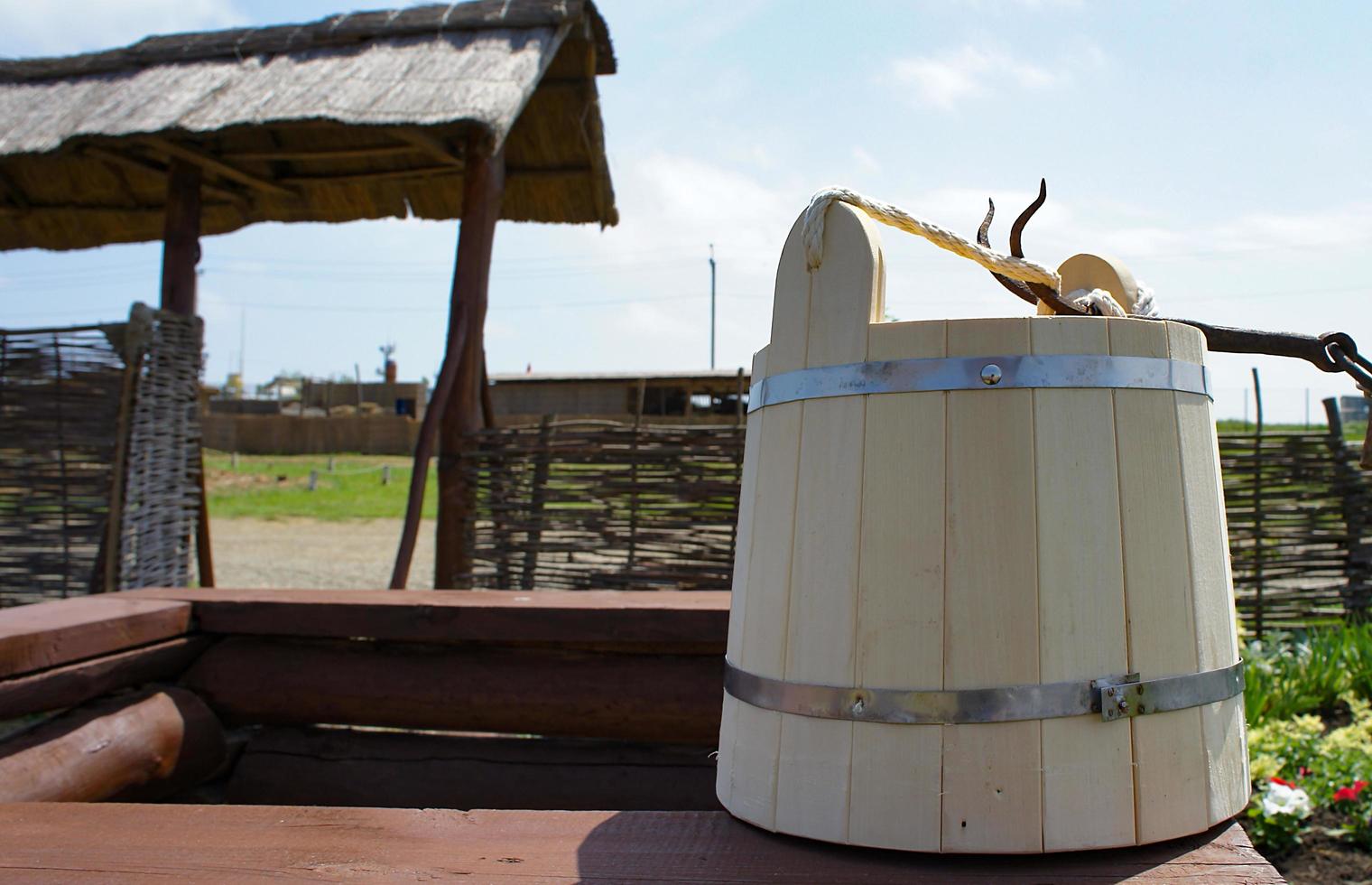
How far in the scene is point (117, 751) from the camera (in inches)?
90.0

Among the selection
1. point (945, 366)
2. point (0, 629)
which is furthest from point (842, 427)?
point (0, 629)

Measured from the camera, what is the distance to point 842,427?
4.28 feet

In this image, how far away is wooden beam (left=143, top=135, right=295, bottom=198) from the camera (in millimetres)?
5832

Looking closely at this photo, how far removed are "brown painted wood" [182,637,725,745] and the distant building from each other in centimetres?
1937

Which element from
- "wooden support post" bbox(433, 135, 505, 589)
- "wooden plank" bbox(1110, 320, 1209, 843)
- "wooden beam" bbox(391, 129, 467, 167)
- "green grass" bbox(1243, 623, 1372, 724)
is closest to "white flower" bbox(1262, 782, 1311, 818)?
"green grass" bbox(1243, 623, 1372, 724)

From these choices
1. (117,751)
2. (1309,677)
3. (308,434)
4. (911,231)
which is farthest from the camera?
(308,434)

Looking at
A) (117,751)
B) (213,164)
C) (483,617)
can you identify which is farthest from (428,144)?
(117,751)

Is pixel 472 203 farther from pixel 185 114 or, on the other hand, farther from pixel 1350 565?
pixel 1350 565

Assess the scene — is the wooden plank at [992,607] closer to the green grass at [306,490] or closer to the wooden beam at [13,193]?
the wooden beam at [13,193]

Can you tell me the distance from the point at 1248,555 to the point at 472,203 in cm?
450

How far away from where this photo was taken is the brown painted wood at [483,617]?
2.47 meters

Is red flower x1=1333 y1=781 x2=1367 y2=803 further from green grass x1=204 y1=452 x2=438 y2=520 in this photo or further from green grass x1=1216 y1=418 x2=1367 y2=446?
green grass x1=204 y1=452 x2=438 y2=520

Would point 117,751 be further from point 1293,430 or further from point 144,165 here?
point 1293,430

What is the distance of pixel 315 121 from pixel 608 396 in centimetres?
2155
